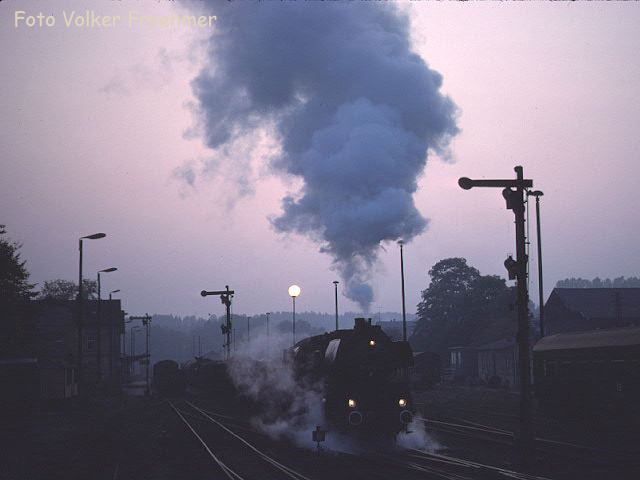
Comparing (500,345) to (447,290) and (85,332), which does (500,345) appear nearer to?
(447,290)

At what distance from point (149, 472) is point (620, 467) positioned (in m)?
10.8

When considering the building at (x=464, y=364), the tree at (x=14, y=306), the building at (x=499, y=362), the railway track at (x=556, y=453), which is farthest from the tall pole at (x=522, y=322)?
the building at (x=464, y=364)

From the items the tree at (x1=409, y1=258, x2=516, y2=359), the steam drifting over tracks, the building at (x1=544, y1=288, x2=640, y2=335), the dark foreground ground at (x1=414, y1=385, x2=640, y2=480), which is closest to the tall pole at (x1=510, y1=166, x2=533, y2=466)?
the dark foreground ground at (x1=414, y1=385, x2=640, y2=480)

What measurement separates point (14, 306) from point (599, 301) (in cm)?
5069

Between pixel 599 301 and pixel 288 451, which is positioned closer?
pixel 288 451

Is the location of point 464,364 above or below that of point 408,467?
below

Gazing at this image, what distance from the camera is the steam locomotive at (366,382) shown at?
18.1 m

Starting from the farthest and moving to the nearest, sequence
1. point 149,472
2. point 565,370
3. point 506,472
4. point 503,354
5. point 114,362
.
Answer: point 114,362 < point 503,354 < point 565,370 < point 149,472 < point 506,472

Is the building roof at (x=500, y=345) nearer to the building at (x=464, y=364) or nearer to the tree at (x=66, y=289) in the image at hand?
the building at (x=464, y=364)

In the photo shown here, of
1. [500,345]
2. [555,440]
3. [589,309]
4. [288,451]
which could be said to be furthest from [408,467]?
[589,309]

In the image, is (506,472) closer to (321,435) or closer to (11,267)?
(321,435)

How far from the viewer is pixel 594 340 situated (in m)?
26.3

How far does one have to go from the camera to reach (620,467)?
608 inches

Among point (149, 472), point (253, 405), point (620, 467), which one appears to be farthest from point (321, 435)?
point (253, 405)
